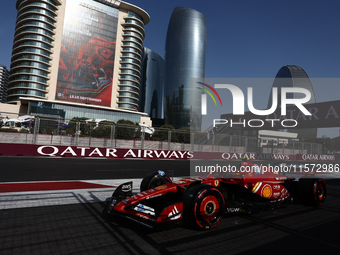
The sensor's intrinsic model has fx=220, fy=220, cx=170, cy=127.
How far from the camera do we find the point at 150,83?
148625 millimetres

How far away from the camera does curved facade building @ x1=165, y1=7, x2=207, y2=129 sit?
106 m

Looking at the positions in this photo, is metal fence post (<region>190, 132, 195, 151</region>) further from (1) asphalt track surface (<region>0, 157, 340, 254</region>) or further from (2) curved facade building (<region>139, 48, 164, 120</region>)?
(2) curved facade building (<region>139, 48, 164, 120</region>)

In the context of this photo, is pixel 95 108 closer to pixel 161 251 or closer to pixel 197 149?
pixel 197 149

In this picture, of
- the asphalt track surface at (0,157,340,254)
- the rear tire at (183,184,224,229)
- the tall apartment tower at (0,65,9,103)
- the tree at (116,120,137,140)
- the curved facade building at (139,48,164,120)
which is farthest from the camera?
the curved facade building at (139,48,164,120)

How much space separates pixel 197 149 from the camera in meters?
20.2

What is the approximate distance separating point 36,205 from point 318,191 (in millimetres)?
5924

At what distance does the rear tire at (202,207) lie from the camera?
3.09 m

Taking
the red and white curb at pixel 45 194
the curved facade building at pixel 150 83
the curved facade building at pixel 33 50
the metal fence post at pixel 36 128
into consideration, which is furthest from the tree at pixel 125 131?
the curved facade building at pixel 150 83

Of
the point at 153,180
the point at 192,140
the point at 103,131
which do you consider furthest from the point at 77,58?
the point at 153,180

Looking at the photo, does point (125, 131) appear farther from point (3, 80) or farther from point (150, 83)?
point (3, 80)

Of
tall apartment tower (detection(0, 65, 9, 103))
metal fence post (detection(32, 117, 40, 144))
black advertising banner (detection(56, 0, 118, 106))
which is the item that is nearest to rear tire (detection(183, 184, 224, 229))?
metal fence post (detection(32, 117, 40, 144))

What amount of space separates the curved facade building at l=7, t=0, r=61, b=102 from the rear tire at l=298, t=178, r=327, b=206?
2491 inches

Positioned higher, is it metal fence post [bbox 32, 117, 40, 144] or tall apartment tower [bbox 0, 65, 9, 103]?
tall apartment tower [bbox 0, 65, 9, 103]

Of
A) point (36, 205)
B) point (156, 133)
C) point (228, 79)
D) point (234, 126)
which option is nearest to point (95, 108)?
point (234, 126)
